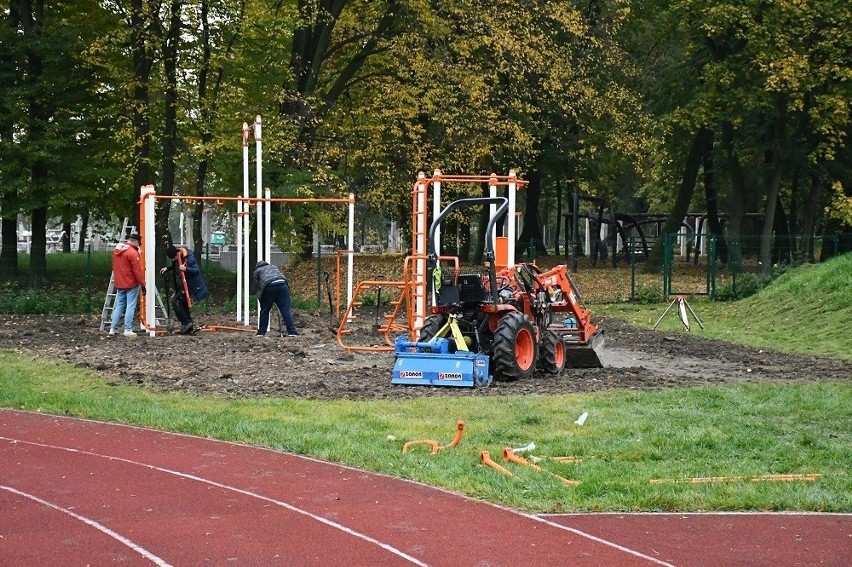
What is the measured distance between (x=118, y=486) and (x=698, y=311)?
22.6 metres

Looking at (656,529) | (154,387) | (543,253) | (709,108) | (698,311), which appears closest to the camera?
(656,529)

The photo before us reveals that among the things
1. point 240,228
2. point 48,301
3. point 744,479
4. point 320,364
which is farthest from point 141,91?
point 744,479

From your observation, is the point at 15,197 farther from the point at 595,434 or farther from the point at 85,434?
the point at 595,434

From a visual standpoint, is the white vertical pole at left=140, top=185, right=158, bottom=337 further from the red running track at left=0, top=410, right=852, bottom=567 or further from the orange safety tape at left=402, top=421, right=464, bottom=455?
the orange safety tape at left=402, top=421, right=464, bottom=455

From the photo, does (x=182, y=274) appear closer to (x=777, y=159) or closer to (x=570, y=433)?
(x=570, y=433)

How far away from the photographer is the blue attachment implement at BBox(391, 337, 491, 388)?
1567 cm

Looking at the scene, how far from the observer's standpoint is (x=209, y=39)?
3291 cm

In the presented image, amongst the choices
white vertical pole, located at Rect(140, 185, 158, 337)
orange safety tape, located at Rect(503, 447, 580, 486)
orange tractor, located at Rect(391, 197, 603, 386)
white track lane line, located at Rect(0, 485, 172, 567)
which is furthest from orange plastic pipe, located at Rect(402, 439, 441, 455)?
white vertical pole, located at Rect(140, 185, 158, 337)

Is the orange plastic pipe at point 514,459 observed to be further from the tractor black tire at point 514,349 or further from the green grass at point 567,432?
the tractor black tire at point 514,349

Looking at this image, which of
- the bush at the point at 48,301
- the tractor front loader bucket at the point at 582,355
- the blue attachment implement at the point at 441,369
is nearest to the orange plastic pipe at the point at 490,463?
the blue attachment implement at the point at 441,369

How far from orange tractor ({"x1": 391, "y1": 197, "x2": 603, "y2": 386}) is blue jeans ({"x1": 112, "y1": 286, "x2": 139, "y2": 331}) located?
7498mm

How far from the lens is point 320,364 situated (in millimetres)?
18047

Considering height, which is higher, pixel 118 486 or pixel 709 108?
→ pixel 709 108

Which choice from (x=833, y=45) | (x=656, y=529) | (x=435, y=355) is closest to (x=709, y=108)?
(x=833, y=45)
